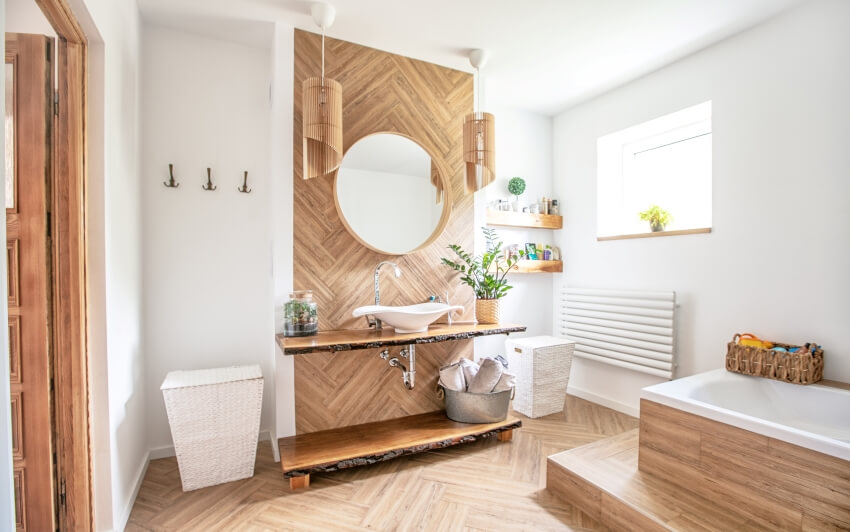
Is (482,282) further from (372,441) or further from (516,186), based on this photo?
(372,441)

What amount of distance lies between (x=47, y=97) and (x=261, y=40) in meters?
1.42

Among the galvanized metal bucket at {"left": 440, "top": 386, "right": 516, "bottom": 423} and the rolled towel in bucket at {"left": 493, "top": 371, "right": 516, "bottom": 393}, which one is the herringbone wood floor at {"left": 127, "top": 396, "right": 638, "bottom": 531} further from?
the rolled towel in bucket at {"left": 493, "top": 371, "right": 516, "bottom": 393}

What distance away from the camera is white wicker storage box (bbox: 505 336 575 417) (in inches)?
122

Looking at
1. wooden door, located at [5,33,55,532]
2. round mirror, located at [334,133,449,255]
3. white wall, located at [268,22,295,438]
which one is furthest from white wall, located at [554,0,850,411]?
wooden door, located at [5,33,55,532]

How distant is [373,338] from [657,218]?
228 centimetres

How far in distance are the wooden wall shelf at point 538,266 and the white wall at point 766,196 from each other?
0.64m

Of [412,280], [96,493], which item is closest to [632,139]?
[412,280]

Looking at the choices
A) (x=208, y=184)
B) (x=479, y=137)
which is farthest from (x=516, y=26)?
(x=208, y=184)

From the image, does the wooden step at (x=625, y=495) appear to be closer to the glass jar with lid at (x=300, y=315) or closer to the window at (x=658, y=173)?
the glass jar with lid at (x=300, y=315)

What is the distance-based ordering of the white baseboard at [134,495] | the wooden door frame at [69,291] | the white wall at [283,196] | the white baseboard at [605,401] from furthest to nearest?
the white baseboard at [605,401] → the white wall at [283,196] → the white baseboard at [134,495] → the wooden door frame at [69,291]

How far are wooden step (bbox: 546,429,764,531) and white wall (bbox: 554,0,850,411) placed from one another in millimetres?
1121

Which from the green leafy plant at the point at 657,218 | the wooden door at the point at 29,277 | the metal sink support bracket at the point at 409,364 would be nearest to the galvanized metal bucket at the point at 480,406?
the metal sink support bracket at the point at 409,364

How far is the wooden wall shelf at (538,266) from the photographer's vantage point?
360 cm

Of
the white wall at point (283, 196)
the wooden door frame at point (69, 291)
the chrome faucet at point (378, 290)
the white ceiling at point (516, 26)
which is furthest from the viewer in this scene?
the chrome faucet at point (378, 290)
